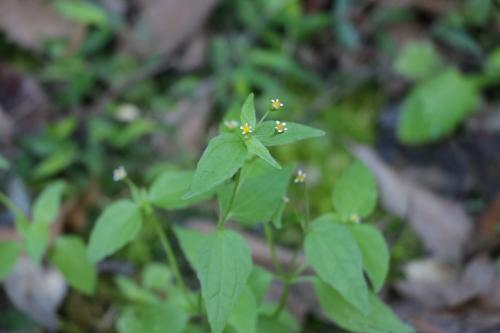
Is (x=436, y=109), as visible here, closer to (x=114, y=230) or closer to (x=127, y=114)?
(x=127, y=114)

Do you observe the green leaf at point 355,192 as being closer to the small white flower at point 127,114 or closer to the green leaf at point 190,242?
the green leaf at point 190,242

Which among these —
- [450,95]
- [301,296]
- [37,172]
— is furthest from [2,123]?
[450,95]

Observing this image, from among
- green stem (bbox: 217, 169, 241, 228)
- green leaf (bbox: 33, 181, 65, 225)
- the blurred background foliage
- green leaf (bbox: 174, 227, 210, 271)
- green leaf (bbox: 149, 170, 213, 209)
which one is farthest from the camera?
the blurred background foliage

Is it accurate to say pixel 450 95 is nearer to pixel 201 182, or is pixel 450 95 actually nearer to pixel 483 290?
pixel 483 290

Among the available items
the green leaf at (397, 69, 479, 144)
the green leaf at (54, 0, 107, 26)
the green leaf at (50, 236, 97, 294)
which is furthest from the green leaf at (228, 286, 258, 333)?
the green leaf at (54, 0, 107, 26)

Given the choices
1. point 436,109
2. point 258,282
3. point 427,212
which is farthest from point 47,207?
point 436,109

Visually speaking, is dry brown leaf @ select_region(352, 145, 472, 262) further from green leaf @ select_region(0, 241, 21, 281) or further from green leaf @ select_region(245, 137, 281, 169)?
green leaf @ select_region(0, 241, 21, 281)

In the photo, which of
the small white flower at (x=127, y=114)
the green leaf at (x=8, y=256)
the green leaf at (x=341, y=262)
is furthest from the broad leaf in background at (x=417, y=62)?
the green leaf at (x=8, y=256)
